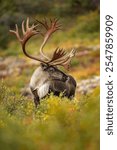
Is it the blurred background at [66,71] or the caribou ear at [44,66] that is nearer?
the blurred background at [66,71]

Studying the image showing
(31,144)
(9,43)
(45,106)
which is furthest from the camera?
(9,43)

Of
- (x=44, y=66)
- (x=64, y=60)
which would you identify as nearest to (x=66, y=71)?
(x=64, y=60)

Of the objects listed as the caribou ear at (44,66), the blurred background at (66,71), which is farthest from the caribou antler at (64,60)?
the blurred background at (66,71)

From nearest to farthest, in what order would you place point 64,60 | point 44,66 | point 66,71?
point 44,66
point 64,60
point 66,71

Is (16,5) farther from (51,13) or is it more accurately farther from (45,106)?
(45,106)

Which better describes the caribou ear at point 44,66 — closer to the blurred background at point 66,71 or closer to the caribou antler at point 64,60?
the caribou antler at point 64,60

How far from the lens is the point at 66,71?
523 inches

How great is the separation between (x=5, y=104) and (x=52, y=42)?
2190 cm

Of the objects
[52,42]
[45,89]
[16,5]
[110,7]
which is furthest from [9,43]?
[110,7]

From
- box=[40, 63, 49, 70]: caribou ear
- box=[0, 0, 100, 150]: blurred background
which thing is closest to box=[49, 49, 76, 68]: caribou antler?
box=[40, 63, 49, 70]: caribou ear

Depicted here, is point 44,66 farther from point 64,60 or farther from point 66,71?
point 66,71

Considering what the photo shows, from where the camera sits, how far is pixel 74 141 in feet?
12.0

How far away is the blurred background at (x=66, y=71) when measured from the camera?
364cm

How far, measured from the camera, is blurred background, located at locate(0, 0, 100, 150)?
143 inches
